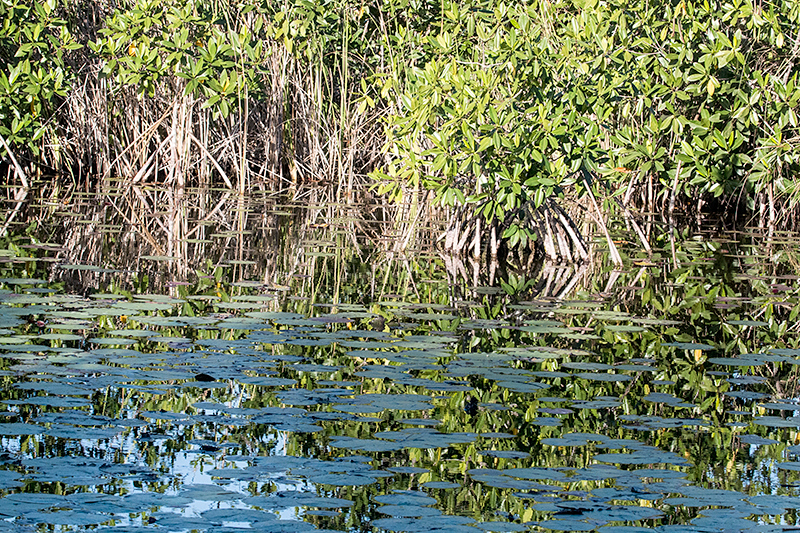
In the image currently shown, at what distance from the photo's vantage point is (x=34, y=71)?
41.7 feet

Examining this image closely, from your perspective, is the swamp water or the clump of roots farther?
the clump of roots

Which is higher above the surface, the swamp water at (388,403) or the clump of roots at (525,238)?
the clump of roots at (525,238)

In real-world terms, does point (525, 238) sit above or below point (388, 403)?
above

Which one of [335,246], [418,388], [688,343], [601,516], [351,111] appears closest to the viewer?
[601,516]

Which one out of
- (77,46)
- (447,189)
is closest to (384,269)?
(447,189)

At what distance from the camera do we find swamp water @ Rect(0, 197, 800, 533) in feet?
11.8

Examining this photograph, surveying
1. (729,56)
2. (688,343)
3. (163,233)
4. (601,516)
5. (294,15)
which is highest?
(294,15)

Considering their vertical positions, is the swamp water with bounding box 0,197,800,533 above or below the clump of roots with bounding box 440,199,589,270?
below

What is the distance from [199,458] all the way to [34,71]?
9781mm

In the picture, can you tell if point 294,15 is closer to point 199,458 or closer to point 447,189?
point 447,189

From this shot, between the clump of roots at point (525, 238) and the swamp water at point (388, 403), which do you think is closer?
the swamp water at point (388, 403)

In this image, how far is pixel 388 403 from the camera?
4.80 metres

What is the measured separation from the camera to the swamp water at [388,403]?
360 centimetres

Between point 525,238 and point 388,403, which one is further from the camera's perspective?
point 525,238
